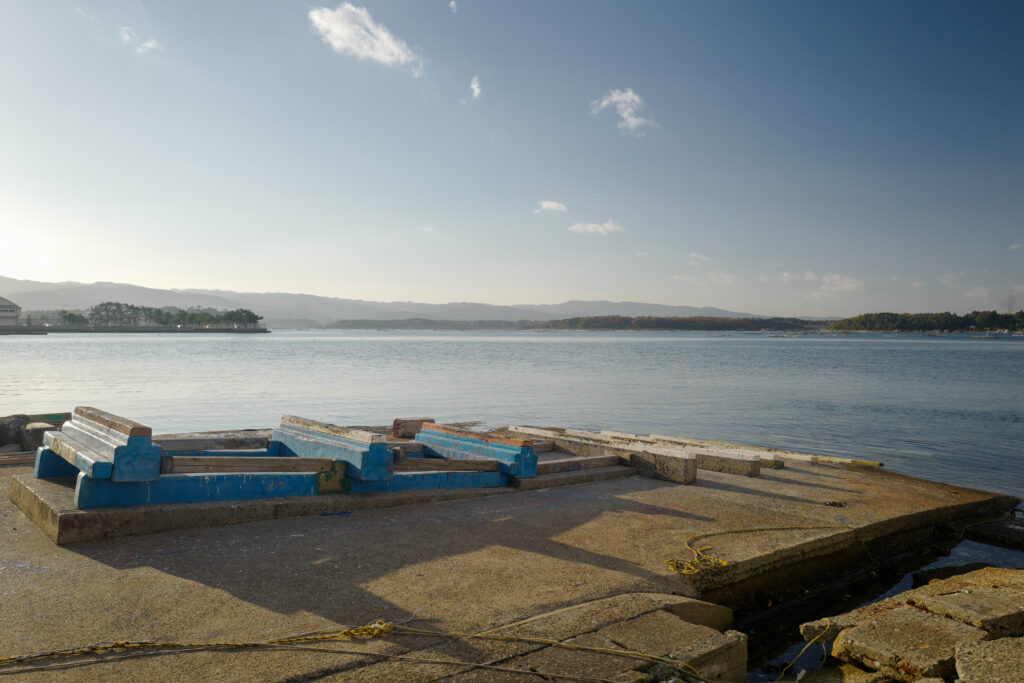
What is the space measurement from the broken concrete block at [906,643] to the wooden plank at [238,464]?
15.7 feet

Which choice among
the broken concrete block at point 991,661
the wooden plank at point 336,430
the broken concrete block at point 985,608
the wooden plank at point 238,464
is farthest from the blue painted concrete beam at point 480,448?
the broken concrete block at point 991,661

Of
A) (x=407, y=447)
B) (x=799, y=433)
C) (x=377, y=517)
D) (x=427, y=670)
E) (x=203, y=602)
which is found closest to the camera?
(x=427, y=670)

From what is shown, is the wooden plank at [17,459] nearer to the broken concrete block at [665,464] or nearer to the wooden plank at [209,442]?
the wooden plank at [209,442]

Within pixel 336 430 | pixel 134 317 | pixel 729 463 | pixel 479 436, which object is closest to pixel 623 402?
pixel 729 463

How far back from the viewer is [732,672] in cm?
388

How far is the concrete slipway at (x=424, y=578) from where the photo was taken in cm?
335

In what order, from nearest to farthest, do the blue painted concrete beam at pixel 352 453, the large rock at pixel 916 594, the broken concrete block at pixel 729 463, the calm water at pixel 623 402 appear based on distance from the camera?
the large rock at pixel 916 594, the blue painted concrete beam at pixel 352 453, the broken concrete block at pixel 729 463, the calm water at pixel 623 402

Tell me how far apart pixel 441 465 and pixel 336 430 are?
1.30 metres

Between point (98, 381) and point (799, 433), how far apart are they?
109 feet

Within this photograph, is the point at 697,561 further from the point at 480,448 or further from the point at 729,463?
the point at 729,463

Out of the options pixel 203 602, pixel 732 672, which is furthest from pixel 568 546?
pixel 203 602

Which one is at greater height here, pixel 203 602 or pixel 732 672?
pixel 203 602

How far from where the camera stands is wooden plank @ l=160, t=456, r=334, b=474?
548 cm

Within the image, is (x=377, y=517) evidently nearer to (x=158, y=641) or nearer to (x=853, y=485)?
(x=158, y=641)
